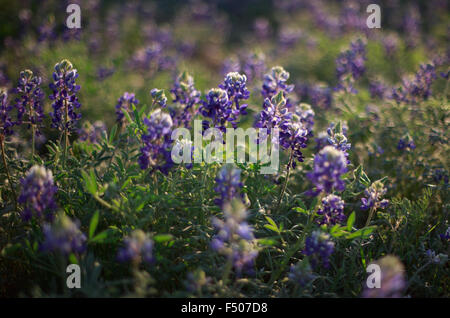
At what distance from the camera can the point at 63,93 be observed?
126 inches

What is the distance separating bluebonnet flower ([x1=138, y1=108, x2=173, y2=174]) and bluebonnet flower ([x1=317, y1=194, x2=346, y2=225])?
1317mm

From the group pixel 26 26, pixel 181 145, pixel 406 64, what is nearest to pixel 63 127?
pixel 181 145

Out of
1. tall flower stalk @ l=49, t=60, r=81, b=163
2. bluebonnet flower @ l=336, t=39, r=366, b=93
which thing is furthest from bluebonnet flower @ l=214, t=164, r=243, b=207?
bluebonnet flower @ l=336, t=39, r=366, b=93

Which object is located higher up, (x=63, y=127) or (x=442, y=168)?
(x=63, y=127)

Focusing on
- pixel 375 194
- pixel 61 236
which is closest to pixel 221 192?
pixel 61 236

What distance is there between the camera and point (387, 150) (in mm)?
4609

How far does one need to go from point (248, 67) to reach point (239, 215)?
4388 millimetres

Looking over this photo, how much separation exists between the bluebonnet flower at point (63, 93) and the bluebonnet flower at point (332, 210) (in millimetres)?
2434

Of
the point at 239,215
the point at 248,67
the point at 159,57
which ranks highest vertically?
the point at 159,57

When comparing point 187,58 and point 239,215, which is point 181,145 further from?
point 187,58

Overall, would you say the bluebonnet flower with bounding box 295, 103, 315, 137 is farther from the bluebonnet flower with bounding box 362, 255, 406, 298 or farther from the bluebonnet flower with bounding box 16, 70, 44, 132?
the bluebonnet flower with bounding box 16, 70, 44, 132
